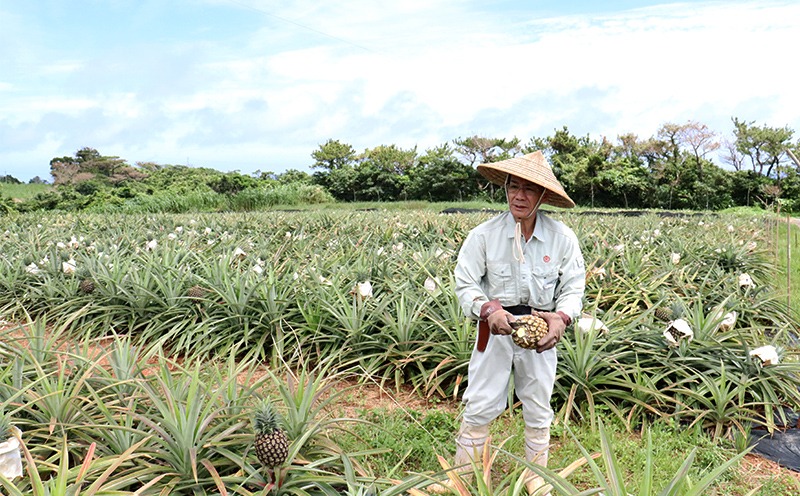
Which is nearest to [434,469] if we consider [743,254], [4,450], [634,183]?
[4,450]

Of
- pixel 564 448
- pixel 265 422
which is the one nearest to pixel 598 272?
pixel 564 448

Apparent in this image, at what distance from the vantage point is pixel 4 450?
1.79 m

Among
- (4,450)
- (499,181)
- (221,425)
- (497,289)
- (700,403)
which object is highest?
(499,181)

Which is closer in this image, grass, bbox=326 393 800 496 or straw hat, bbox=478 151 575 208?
straw hat, bbox=478 151 575 208

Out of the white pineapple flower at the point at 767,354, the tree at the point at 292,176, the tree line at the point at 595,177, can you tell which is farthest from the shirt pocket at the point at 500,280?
the tree at the point at 292,176

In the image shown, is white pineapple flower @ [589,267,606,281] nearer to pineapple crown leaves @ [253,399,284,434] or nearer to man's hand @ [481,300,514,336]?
man's hand @ [481,300,514,336]

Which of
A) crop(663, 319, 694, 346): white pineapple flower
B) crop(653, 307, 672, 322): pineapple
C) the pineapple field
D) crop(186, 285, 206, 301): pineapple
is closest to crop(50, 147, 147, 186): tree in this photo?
the pineapple field

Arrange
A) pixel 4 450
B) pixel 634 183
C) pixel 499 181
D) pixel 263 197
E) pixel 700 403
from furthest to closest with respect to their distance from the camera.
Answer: pixel 634 183, pixel 263 197, pixel 700 403, pixel 499 181, pixel 4 450

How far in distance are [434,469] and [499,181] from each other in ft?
4.20

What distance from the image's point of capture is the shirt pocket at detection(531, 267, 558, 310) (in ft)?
7.54

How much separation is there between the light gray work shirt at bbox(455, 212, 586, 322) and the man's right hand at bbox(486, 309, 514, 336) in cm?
16

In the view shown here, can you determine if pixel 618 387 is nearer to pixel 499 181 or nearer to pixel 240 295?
pixel 499 181

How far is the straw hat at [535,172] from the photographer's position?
2.19 m

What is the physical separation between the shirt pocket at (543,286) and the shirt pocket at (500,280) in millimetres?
88
